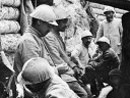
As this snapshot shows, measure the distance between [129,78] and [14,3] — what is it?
4976 mm

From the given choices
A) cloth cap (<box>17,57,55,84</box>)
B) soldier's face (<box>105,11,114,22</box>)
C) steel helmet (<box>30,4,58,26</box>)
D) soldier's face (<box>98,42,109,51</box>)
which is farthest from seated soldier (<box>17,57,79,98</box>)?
soldier's face (<box>105,11,114,22</box>)

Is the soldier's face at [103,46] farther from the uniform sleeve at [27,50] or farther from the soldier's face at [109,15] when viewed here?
the uniform sleeve at [27,50]

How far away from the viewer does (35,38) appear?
22.7 feet

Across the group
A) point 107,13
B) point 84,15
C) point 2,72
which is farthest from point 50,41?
point 84,15

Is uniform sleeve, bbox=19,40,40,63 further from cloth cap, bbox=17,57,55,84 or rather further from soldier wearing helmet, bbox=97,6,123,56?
soldier wearing helmet, bbox=97,6,123,56

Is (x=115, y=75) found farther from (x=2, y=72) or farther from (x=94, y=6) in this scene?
(x=94, y=6)

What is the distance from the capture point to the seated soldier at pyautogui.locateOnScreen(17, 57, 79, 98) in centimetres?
505

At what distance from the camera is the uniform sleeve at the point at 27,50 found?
6727mm

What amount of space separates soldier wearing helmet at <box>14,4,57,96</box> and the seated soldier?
1517 millimetres

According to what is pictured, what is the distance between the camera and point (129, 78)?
6.84 meters

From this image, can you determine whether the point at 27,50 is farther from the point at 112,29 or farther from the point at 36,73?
the point at 112,29

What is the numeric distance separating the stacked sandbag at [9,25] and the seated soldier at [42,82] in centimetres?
531

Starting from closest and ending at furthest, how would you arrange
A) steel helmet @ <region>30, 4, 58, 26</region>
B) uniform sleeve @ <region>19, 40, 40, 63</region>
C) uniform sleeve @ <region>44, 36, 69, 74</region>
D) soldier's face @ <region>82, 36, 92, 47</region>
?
uniform sleeve @ <region>19, 40, 40, 63</region>, steel helmet @ <region>30, 4, 58, 26</region>, uniform sleeve @ <region>44, 36, 69, 74</region>, soldier's face @ <region>82, 36, 92, 47</region>

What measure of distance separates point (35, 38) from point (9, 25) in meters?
4.18
